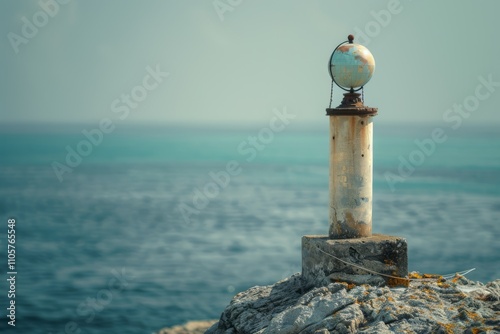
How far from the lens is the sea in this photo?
32.3m

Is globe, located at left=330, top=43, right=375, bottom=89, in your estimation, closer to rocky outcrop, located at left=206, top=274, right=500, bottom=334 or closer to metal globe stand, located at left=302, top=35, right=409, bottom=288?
metal globe stand, located at left=302, top=35, right=409, bottom=288

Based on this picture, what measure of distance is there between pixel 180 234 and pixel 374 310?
143 feet

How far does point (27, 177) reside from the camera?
103m

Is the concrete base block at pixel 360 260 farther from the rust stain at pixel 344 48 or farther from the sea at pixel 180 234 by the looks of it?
the sea at pixel 180 234

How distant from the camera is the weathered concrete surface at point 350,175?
11.4m

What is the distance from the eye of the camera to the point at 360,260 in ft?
36.3

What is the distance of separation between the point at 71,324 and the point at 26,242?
841 inches

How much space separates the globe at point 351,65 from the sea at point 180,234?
→ 18919 millimetres

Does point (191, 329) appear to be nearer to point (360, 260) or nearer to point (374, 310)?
point (360, 260)

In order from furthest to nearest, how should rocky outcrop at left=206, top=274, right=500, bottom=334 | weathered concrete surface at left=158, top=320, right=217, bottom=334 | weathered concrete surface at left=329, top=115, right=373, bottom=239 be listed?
weathered concrete surface at left=158, top=320, right=217, bottom=334 → weathered concrete surface at left=329, top=115, right=373, bottom=239 → rocky outcrop at left=206, top=274, right=500, bottom=334

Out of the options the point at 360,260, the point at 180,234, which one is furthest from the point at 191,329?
the point at 180,234

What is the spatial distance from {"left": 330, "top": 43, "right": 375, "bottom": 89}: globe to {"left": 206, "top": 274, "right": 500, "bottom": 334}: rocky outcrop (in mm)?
3089

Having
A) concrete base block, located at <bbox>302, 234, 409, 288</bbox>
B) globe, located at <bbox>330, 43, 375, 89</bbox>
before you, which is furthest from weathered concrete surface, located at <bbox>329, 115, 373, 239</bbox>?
globe, located at <bbox>330, 43, 375, 89</bbox>

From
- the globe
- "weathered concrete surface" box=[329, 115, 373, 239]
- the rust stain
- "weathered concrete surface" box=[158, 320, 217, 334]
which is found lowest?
"weathered concrete surface" box=[158, 320, 217, 334]
